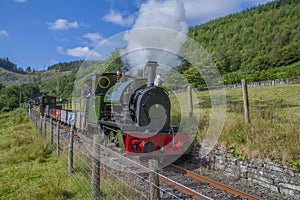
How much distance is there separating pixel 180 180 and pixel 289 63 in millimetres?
85072

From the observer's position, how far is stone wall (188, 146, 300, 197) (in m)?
5.03

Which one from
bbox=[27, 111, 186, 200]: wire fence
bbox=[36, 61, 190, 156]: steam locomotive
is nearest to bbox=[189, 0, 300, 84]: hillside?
bbox=[36, 61, 190, 156]: steam locomotive

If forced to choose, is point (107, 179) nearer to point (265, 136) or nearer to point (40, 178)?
point (40, 178)

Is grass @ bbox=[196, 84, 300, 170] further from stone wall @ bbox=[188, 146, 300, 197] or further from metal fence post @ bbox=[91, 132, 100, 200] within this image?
Answer: metal fence post @ bbox=[91, 132, 100, 200]

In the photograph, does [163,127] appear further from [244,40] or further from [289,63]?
[244,40]

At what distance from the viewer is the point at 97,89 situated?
31.8ft

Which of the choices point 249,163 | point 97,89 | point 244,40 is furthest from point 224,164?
point 244,40

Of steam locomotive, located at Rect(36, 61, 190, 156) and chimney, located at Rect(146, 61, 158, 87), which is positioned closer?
steam locomotive, located at Rect(36, 61, 190, 156)

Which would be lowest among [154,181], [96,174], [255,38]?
[96,174]

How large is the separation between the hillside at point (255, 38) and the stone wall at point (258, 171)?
65.1 m

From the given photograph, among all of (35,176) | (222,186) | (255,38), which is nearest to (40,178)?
(35,176)

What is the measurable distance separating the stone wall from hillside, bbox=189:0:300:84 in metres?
65.1

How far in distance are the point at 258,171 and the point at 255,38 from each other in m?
116

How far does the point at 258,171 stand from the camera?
5742 mm
